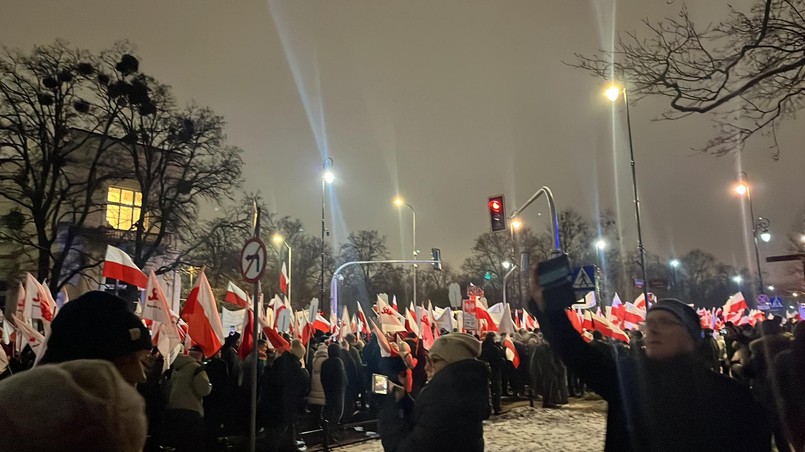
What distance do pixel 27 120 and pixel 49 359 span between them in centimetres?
2666

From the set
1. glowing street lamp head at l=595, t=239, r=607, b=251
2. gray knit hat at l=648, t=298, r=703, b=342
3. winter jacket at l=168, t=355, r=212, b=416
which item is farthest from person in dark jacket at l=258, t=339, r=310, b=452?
glowing street lamp head at l=595, t=239, r=607, b=251

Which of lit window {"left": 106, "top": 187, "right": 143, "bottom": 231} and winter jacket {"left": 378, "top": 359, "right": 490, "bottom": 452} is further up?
lit window {"left": 106, "top": 187, "right": 143, "bottom": 231}

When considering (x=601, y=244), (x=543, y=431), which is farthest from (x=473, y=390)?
(x=601, y=244)

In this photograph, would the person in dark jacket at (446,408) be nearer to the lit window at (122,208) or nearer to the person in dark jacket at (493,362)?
the person in dark jacket at (493,362)

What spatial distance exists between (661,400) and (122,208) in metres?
42.3

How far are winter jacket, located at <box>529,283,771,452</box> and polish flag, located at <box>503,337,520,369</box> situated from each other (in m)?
14.0

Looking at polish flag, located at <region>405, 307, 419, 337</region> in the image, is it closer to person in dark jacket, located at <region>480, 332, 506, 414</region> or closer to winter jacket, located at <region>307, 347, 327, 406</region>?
person in dark jacket, located at <region>480, 332, 506, 414</region>

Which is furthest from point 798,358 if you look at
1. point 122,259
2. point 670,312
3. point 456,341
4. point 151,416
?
point 122,259

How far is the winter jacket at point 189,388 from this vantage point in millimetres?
7766

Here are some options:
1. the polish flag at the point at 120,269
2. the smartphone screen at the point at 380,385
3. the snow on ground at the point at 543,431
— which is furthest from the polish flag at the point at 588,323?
the smartphone screen at the point at 380,385

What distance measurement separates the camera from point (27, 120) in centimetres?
2444

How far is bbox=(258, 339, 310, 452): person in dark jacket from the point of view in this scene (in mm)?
9508

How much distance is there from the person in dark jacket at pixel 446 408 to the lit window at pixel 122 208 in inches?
1528

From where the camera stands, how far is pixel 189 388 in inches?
309
